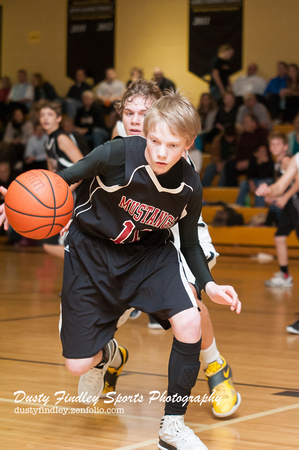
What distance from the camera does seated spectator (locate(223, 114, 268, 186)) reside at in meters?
12.1

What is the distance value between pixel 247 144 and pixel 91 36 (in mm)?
6178

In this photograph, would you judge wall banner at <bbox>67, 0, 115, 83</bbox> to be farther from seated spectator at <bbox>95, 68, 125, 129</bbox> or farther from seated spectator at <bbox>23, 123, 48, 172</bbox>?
seated spectator at <bbox>23, 123, 48, 172</bbox>

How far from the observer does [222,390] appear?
3357 mm

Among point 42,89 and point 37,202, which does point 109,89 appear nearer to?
point 42,89

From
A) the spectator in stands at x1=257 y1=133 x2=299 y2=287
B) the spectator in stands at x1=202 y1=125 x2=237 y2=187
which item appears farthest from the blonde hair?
the spectator in stands at x1=202 y1=125 x2=237 y2=187

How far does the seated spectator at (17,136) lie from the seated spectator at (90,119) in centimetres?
109

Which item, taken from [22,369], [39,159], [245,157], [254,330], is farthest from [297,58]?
[22,369]

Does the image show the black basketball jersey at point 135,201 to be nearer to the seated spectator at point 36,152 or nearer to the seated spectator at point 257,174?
the seated spectator at point 257,174

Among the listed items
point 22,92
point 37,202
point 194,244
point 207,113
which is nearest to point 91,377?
point 194,244

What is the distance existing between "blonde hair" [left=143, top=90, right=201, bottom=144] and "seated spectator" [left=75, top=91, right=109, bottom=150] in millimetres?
11044

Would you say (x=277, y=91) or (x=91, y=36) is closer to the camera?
(x=277, y=91)

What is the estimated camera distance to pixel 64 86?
1733 cm

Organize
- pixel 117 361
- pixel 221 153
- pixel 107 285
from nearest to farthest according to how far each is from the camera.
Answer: pixel 107 285 < pixel 117 361 < pixel 221 153

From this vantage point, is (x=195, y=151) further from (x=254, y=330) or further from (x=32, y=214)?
(x=32, y=214)
